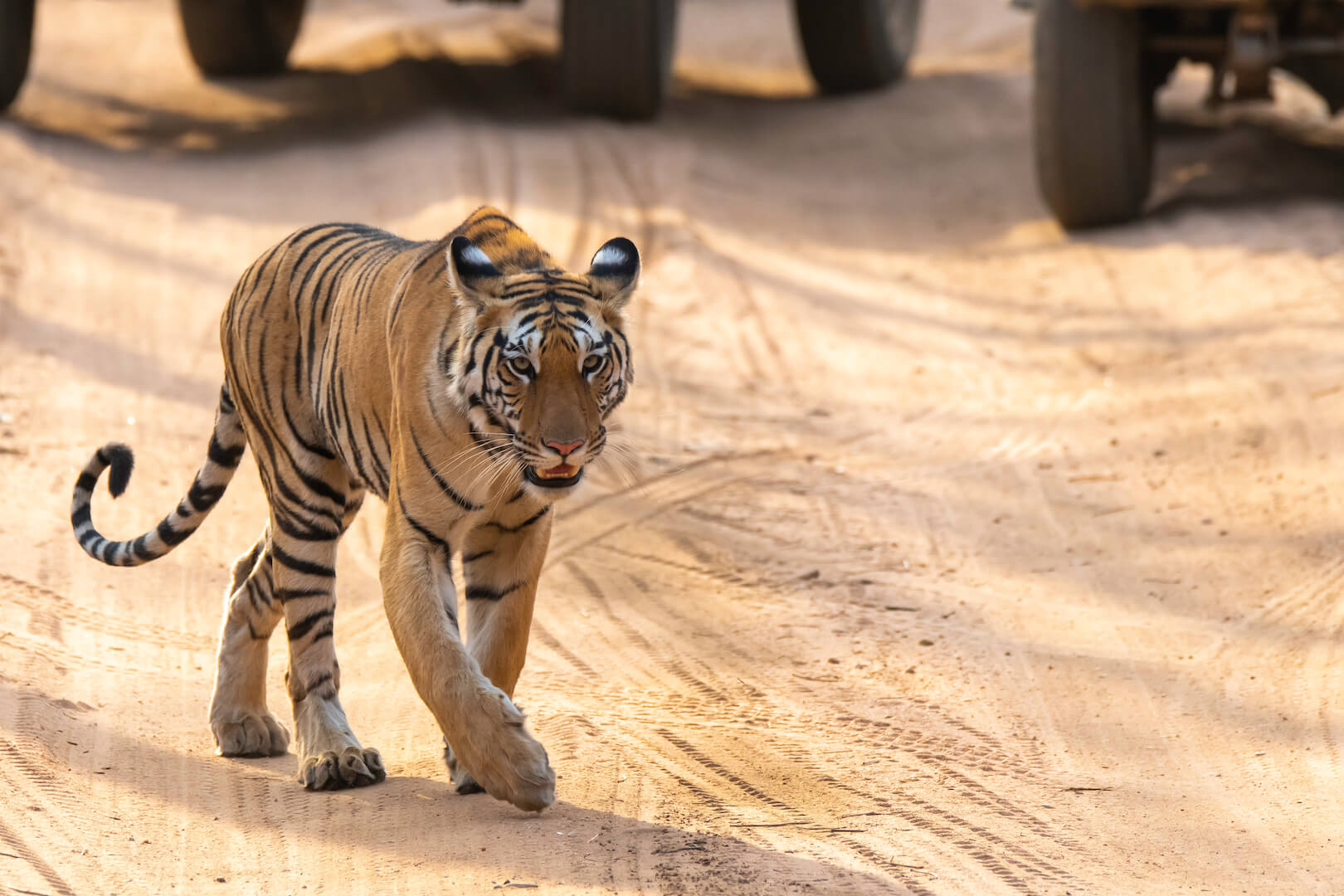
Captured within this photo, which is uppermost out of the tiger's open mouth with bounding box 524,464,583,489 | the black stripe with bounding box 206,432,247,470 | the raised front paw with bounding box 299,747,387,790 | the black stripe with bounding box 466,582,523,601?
the tiger's open mouth with bounding box 524,464,583,489

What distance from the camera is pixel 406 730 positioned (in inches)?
195

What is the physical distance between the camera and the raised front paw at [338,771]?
4371mm

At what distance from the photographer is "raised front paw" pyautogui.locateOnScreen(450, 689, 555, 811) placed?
3859 millimetres

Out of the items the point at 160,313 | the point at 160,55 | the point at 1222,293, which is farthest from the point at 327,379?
the point at 160,55

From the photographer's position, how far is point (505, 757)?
12.7 ft

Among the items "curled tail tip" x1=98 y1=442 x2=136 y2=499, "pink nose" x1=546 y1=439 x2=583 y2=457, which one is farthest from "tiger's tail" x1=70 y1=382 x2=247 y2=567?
"pink nose" x1=546 y1=439 x2=583 y2=457

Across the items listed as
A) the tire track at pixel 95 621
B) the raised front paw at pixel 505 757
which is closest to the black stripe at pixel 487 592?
the raised front paw at pixel 505 757

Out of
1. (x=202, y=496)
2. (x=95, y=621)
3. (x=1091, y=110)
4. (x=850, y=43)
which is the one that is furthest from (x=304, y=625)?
(x=850, y=43)

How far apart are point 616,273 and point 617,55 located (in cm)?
880

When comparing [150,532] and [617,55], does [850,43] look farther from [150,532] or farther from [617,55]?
[150,532]

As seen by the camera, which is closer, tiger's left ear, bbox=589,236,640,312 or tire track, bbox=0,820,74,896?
tire track, bbox=0,820,74,896

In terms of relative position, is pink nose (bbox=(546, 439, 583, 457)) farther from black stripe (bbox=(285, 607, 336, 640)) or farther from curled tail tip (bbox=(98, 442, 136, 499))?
curled tail tip (bbox=(98, 442, 136, 499))

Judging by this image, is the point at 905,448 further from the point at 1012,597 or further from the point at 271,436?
the point at 271,436

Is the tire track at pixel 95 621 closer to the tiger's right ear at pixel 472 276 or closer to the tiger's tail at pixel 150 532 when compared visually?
the tiger's tail at pixel 150 532
